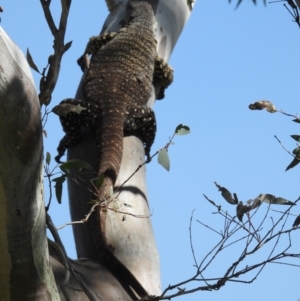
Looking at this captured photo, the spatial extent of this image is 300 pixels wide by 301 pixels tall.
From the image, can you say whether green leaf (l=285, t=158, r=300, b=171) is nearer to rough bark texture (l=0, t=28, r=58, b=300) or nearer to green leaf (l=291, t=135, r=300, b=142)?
green leaf (l=291, t=135, r=300, b=142)

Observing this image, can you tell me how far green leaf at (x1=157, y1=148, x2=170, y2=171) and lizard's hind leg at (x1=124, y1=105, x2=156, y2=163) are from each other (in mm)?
767

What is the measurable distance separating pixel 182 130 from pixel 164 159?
18cm

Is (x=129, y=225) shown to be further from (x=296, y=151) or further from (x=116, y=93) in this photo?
(x=116, y=93)

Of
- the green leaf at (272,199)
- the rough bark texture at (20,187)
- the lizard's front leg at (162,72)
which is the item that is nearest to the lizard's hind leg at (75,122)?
the lizard's front leg at (162,72)

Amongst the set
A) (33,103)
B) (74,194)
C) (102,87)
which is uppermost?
(102,87)

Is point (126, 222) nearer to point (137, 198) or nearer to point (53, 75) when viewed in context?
point (137, 198)

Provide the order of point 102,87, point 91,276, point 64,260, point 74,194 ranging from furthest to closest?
point 102,87
point 74,194
point 91,276
point 64,260

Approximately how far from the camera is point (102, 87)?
15.4 feet

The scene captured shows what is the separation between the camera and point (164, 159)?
3580 millimetres

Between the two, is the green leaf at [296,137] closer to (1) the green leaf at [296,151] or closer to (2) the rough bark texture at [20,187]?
(1) the green leaf at [296,151]

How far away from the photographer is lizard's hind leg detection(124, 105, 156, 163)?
4422 mm

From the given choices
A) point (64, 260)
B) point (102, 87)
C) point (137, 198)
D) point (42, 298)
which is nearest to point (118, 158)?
point (137, 198)

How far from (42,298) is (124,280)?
45.9 inches

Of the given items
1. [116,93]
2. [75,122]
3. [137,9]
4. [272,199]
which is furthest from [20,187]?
[137,9]
